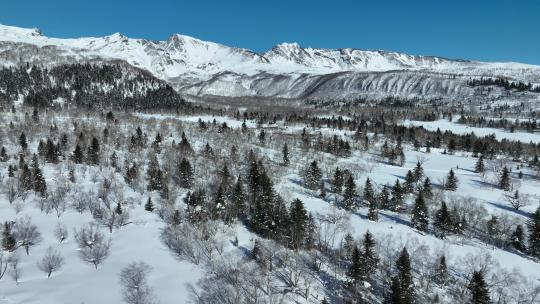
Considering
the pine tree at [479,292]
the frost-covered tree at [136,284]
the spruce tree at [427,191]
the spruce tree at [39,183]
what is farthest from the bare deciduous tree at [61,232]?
the spruce tree at [427,191]

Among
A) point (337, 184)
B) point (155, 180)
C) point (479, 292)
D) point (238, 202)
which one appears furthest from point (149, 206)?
point (479, 292)

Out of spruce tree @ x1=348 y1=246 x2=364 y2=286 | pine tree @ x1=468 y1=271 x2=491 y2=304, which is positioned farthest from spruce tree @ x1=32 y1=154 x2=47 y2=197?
pine tree @ x1=468 y1=271 x2=491 y2=304

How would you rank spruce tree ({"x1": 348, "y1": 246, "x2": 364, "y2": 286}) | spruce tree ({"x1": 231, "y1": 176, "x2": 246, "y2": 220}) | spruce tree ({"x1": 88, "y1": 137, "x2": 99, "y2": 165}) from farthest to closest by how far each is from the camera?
spruce tree ({"x1": 88, "y1": 137, "x2": 99, "y2": 165}), spruce tree ({"x1": 231, "y1": 176, "x2": 246, "y2": 220}), spruce tree ({"x1": 348, "y1": 246, "x2": 364, "y2": 286})

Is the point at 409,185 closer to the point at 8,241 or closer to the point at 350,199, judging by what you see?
the point at 350,199

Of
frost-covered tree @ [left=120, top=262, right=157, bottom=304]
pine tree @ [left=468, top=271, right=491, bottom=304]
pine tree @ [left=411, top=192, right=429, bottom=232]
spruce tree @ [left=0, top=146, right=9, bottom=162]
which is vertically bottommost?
frost-covered tree @ [left=120, top=262, right=157, bottom=304]

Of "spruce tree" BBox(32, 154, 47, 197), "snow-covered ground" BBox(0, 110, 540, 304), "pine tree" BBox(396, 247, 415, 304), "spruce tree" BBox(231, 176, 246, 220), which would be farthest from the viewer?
"spruce tree" BBox(231, 176, 246, 220)

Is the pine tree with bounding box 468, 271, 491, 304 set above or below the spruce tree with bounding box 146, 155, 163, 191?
below

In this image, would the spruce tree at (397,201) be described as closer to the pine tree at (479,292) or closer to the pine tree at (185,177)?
the pine tree at (479,292)

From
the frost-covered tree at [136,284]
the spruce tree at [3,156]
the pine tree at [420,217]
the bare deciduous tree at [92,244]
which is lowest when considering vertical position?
the frost-covered tree at [136,284]

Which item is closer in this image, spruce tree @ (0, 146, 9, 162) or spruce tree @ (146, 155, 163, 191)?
spruce tree @ (146, 155, 163, 191)

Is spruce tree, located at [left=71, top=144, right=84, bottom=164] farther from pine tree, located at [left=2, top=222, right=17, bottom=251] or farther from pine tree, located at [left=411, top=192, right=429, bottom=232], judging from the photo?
pine tree, located at [left=411, top=192, right=429, bottom=232]

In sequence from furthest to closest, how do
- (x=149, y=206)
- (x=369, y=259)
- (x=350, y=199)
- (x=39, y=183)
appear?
1. (x=350, y=199)
2. (x=39, y=183)
3. (x=149, y=206)
4. (x=369, y=259)
